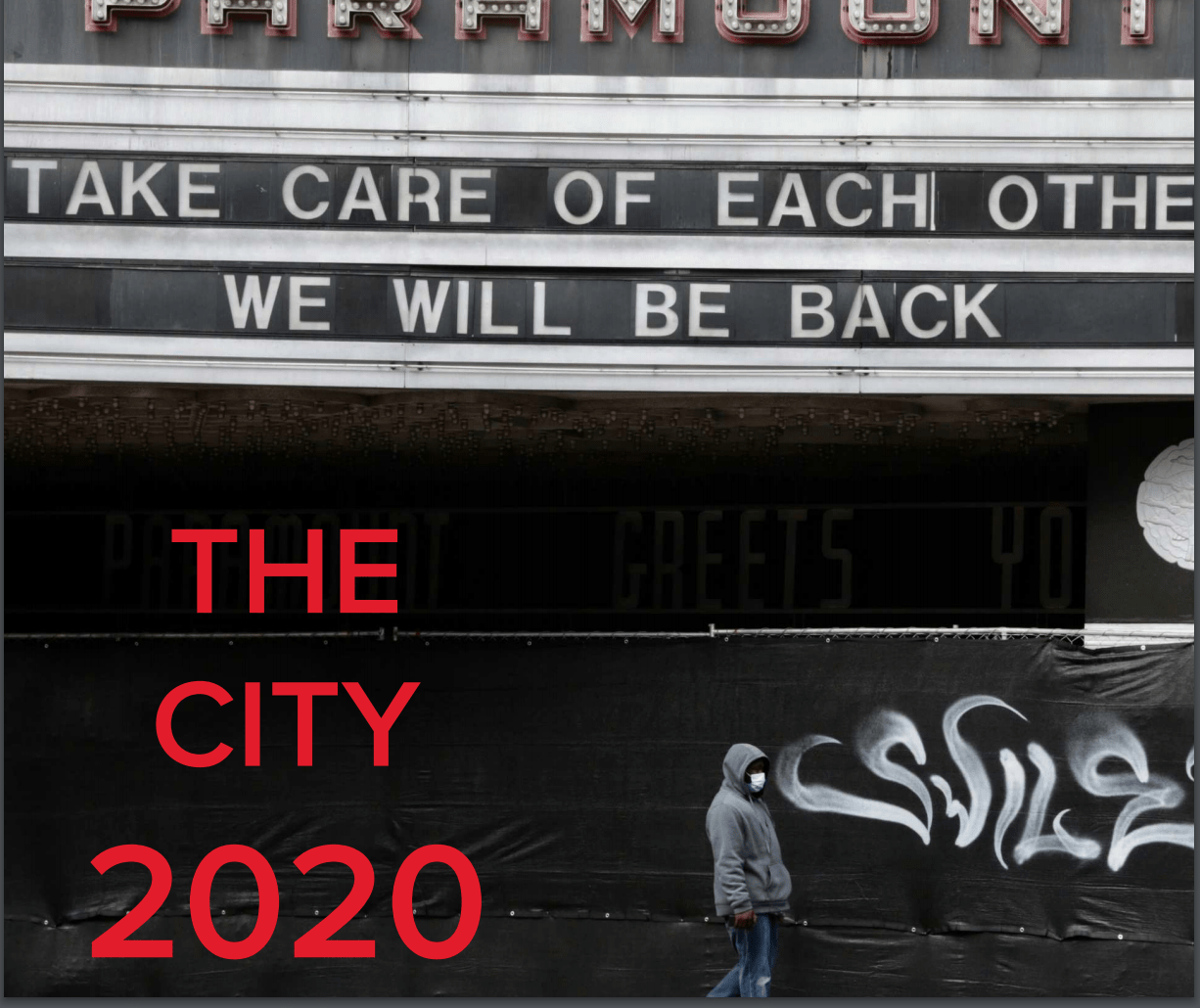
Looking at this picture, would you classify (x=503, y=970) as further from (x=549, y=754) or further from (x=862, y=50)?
(x=862, y=50)

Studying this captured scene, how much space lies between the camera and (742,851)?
8617 mm

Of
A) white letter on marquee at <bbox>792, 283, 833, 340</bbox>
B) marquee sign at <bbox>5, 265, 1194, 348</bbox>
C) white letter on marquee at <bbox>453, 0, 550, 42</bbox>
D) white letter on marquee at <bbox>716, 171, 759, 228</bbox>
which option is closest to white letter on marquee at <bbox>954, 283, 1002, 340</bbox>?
marquee sign at <bbox>5, 265, 1194, 348</bbox>

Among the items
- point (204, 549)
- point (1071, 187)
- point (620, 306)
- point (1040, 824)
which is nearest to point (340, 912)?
point (204, 549)

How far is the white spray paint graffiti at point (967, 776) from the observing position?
9.59 m

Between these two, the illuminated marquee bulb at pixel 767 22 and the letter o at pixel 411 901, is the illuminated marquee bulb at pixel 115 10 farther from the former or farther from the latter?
the letter o at pixel 411 901

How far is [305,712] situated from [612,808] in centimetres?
199

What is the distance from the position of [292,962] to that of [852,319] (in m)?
5.13

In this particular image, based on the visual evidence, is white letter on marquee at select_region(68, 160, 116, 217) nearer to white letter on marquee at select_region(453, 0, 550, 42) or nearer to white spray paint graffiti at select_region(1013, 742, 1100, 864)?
white letter on marquee at select_region(453, 0, 550, 42)

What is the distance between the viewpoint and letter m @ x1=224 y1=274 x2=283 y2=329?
30.1 ft

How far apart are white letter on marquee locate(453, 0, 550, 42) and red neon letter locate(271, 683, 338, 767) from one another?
4.04 m

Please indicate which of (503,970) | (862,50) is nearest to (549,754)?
(503,970)

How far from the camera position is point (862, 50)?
365 inches

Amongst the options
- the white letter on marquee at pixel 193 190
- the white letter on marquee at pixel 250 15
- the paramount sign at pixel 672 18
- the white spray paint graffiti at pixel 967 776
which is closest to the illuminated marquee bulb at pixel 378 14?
the paramount sign at pixel 672 18

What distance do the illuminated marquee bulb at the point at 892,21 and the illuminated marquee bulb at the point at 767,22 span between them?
27 cm
